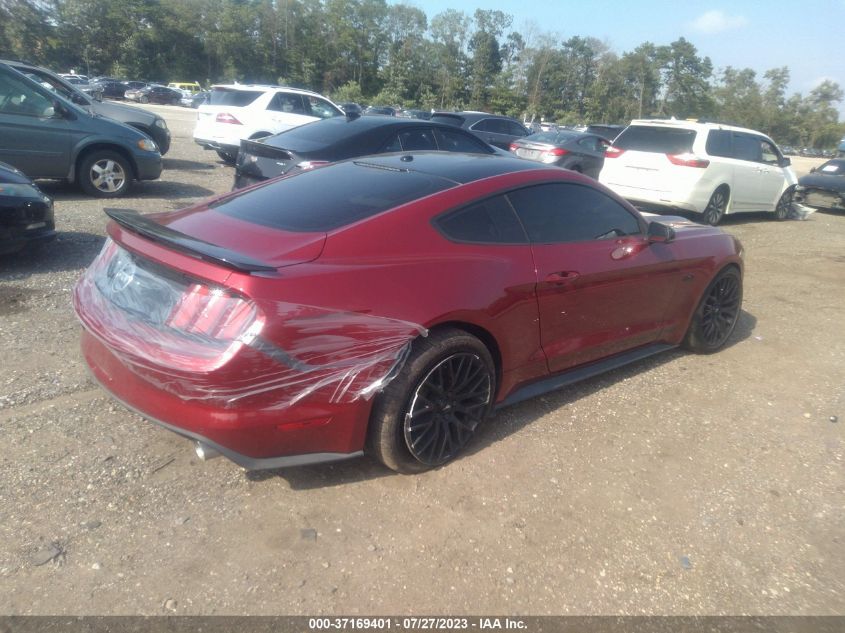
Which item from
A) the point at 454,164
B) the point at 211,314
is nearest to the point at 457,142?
the point at 454,164

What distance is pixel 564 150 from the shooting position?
1410 cm

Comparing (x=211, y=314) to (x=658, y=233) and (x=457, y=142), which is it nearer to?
(x=658, y=233)

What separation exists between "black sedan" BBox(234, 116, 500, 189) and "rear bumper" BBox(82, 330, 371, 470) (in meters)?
4.24

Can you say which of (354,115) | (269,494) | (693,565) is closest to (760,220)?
(354,115)

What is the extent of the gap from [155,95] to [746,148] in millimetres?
47408

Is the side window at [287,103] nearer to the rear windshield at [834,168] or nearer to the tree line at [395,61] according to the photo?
the rear windshield at [834,168]

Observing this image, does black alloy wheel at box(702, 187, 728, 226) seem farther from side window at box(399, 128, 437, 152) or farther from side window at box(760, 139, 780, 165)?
side window at box(399, 128, 437, 152)

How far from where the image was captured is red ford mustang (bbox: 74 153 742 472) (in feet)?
8.29

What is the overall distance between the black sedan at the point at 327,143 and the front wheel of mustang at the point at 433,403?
4054 millimetres

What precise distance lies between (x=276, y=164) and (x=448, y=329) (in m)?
4.55

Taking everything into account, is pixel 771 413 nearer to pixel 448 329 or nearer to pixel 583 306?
pixel 583 306

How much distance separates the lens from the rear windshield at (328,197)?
3057mm

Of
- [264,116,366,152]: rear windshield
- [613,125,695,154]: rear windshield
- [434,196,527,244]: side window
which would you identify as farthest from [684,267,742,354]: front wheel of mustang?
[613,125,695,154]: rear windshield

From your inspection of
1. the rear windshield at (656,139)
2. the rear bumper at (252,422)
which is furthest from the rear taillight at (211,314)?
the rear windshield at (656,139)
